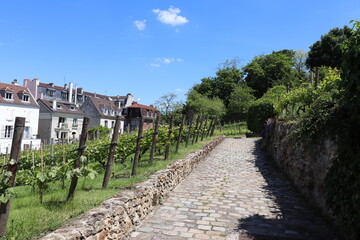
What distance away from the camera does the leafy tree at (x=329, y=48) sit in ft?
103

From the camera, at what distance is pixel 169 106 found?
165 ft

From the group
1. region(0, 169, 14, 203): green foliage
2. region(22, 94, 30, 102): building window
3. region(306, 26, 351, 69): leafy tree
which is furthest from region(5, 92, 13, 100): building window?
region(306, 26, 351, 69): leafy tree

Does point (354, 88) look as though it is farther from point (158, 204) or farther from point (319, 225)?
point (158, 204)

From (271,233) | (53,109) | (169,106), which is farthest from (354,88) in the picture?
(169,106)

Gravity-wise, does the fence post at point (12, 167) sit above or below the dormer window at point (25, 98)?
below

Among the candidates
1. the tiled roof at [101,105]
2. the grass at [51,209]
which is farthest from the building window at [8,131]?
the grass at [51,209]

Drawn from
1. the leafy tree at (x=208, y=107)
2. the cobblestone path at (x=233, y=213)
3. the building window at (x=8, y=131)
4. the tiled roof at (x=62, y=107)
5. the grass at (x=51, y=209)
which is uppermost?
the leafy tree at (x=208, y=107)

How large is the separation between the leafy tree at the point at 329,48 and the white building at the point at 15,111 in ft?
124

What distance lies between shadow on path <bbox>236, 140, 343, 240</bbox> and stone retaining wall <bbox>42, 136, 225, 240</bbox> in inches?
64.8

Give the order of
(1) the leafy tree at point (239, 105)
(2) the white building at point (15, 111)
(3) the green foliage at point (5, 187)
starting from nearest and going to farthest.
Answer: (3) the green foliage at point (5, 187), (2) the white building at point (15, 111), (1) the leafy tree at point (239, 105)

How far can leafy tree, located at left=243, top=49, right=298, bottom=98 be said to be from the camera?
4422cm

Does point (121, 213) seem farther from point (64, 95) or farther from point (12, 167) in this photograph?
point (64, 95)

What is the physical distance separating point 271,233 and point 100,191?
287 cm

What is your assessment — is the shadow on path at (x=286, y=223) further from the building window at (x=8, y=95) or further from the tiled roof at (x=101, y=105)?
the tiled roof at (x=101, y=105)
